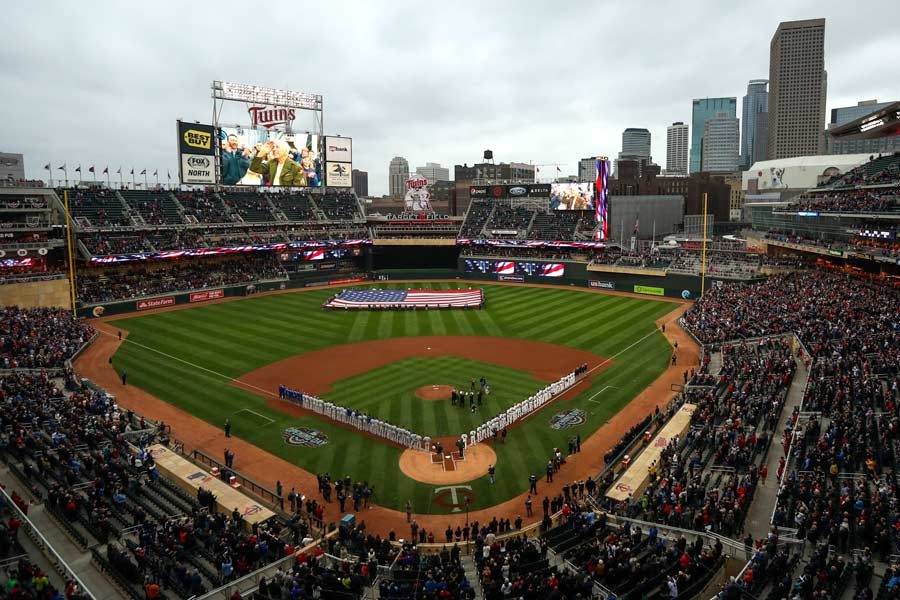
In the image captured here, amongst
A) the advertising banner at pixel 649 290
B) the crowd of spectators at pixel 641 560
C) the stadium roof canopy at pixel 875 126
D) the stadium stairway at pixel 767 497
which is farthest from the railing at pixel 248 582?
the advertising banner at pixel 649 290

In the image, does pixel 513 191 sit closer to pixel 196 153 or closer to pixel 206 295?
pixel 196 153

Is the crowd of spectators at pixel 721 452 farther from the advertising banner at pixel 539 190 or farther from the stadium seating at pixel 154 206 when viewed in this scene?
the stadium seating at pixel 154 206

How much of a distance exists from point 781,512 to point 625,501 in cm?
452

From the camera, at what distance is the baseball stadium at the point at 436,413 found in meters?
15.0

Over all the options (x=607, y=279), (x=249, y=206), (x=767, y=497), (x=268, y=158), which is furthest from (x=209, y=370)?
(x=607, y=279)

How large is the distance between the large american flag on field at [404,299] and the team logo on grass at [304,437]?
2717 centimetres

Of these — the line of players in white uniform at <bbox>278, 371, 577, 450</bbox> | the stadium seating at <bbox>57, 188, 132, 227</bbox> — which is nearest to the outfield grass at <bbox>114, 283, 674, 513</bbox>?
the line of players in white uniform at <bbox>278, 371, 577, 450</bbox>

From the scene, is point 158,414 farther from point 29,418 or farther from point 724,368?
point 724,368

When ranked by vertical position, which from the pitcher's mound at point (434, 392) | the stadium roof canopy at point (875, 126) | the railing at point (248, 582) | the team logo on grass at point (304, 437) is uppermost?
the stadium roof canopy at point (875, 126)

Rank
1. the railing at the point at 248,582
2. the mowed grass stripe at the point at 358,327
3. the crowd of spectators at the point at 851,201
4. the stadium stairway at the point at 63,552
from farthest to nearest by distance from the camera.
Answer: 1. the mowed grass stripe at the point at 358,327
2. the crowd of spectators at the point at 851,201
3. the stadium stairway at the point at 63,552
4. the railing at the point at 248,582

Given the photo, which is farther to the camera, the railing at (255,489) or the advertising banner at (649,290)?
the advertising banner at (649,290)

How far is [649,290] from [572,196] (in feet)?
65.1

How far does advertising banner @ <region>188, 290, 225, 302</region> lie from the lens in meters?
57.2

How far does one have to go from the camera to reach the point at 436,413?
27969 mm
